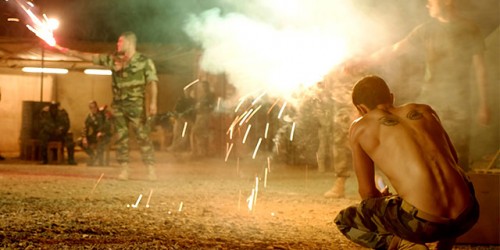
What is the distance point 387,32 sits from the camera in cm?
1043

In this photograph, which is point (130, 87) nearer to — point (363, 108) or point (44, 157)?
point (44, 157)

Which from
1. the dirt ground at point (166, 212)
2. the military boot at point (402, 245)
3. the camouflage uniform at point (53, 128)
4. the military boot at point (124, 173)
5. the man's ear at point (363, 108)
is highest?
the man's ear at point (363, 108)

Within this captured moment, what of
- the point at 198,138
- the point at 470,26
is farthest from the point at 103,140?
the point at 470,26

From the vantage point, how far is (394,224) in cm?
375

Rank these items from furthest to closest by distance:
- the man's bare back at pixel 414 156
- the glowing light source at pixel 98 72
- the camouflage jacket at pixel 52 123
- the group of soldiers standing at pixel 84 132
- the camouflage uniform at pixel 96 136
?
1. the glowing light source at pixel 98 72
2. the camouflage jacket at pixel 52 123
3. the group of soldiers standing at pixel 84 132
4. the camouflage uniform at pixel 96 136
5. the man's bare back at pixel 414 156

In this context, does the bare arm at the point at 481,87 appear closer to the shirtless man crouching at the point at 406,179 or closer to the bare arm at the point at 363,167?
the shirtless man crouching at the point at 406,179

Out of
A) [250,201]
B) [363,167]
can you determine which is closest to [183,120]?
[250,201]

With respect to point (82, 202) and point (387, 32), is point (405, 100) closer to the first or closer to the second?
point (387, 32)

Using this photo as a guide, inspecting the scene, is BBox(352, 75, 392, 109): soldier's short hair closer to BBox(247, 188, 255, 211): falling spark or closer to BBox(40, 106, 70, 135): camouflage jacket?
BBox(247, 188, 255, 211): falling spark

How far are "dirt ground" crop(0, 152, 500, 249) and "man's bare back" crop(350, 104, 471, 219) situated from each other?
1.42 meters

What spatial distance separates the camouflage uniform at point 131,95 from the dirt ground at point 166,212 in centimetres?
55

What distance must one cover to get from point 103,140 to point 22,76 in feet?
21.8

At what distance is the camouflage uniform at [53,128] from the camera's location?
1383cm

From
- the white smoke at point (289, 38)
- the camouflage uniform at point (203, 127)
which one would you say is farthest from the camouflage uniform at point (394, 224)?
the camouflage uniform at point (203, 127)
